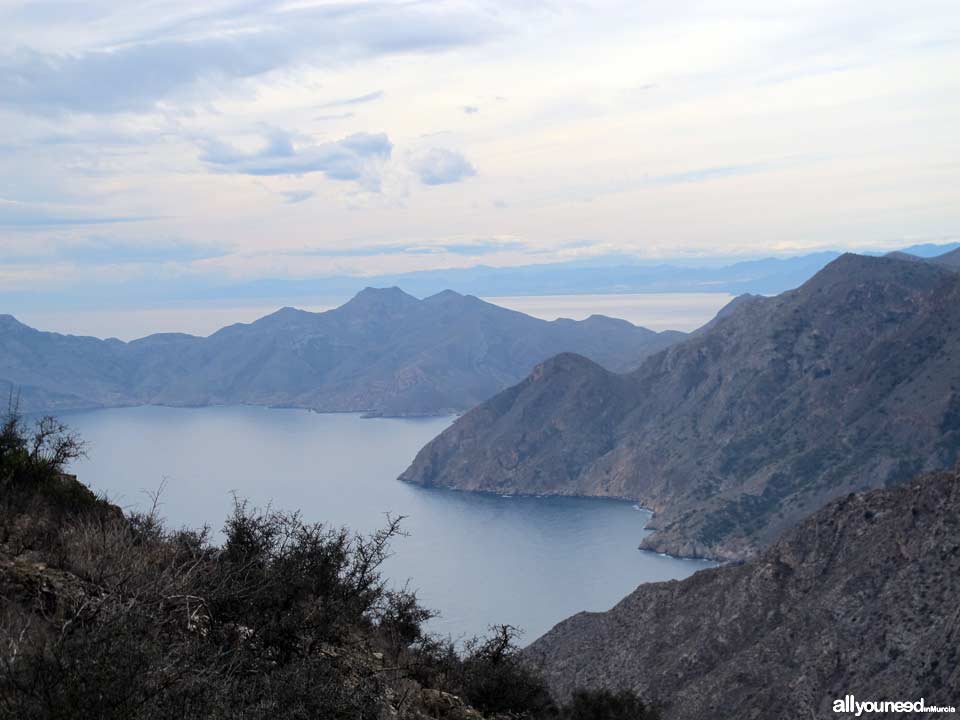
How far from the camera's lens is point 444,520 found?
142375 millimetres

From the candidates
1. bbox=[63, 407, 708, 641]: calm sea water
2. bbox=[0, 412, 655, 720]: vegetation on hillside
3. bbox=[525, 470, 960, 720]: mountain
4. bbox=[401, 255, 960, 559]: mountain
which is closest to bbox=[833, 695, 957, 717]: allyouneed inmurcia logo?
bbox=[525, 470, 960, 720]: mountain

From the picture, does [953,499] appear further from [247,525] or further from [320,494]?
[320,494]

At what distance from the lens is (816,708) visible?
101 feet

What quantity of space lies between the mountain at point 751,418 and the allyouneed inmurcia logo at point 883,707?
84467 mm

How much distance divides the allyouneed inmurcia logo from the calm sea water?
4187 cm

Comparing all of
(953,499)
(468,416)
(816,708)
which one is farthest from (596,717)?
(468,416)

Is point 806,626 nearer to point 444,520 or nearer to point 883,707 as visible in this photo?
point 883,707

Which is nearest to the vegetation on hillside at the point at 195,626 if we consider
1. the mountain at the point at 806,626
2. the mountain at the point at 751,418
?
the mountain at the point at 806,626

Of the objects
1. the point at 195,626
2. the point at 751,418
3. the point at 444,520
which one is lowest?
the point at 444,520

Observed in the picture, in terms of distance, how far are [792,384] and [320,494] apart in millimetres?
76133

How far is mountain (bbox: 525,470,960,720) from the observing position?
31.0 meters

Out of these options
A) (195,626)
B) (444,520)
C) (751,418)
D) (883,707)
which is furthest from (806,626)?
(751,418)

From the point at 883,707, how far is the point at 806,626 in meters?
8.33

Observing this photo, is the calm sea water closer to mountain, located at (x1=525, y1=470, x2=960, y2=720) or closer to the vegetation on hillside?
mountain, located at (x1=525, y1=470, x2=960, y2=720)
